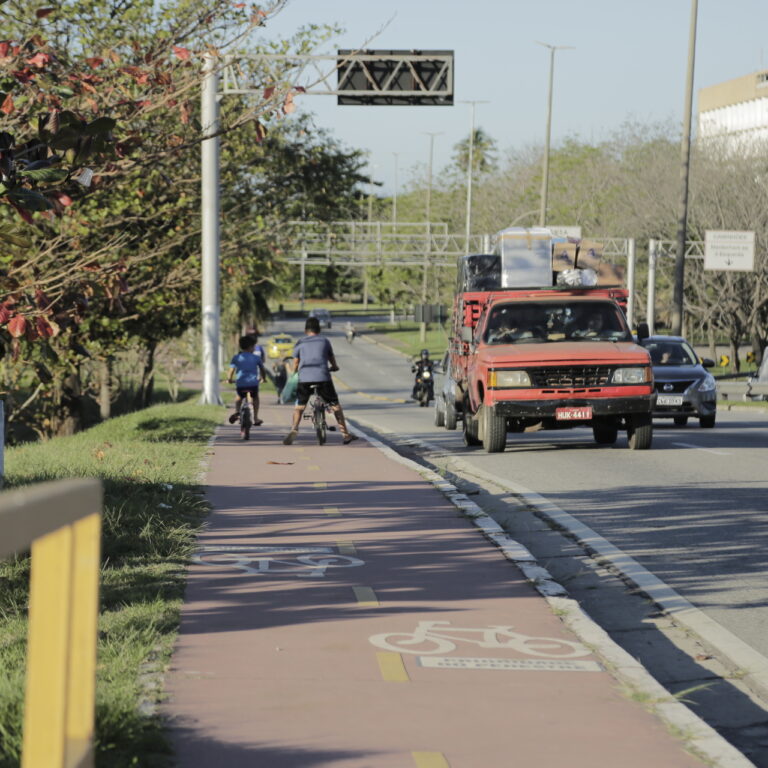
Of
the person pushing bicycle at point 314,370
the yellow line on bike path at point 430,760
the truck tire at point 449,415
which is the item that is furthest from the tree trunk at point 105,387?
Result: the yellow line on bike path at point 430,760

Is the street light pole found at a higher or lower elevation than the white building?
lower

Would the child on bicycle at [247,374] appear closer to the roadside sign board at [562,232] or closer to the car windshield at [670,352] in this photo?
the roadside sign board at [562,232]

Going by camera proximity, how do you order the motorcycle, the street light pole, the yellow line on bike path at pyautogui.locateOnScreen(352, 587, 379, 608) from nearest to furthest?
the yellow line on bike path at pyautogui.locateOnScreen(352, 587, 379, 608)
the street light pole
the motorcycle

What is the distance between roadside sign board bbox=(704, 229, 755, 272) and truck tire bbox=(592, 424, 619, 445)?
3966 centimetres

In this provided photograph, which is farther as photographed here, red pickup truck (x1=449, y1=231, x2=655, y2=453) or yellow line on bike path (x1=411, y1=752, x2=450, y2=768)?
red pickup truck (x1=449, y1=231, x2=655, y2=453)

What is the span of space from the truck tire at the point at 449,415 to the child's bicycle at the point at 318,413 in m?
5.70

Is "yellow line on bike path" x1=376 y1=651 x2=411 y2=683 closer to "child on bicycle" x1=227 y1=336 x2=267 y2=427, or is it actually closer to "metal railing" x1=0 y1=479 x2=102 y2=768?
"metal railing" x1=0 y1=479 x2=102 y2=768

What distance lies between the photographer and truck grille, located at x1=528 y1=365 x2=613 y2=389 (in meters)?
18.9

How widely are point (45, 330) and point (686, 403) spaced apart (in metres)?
17.9

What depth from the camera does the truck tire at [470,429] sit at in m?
20.9

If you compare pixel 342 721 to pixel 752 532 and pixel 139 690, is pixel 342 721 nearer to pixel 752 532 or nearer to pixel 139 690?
pixel 139 690

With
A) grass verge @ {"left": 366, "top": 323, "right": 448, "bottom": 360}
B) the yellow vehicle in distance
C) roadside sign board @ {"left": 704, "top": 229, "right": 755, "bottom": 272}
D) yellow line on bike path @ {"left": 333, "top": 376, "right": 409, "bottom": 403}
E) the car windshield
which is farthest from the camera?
grass verge @ {"left": 366, "top": 323, "right": 448, "bottom": 360}

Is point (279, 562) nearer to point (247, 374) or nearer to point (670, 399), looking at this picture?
point (247, 374)

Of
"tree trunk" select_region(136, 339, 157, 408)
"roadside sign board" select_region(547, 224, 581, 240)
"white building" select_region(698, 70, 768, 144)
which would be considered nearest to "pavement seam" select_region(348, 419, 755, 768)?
"roadside sign board" select_region(547, 224, 581, 240)
